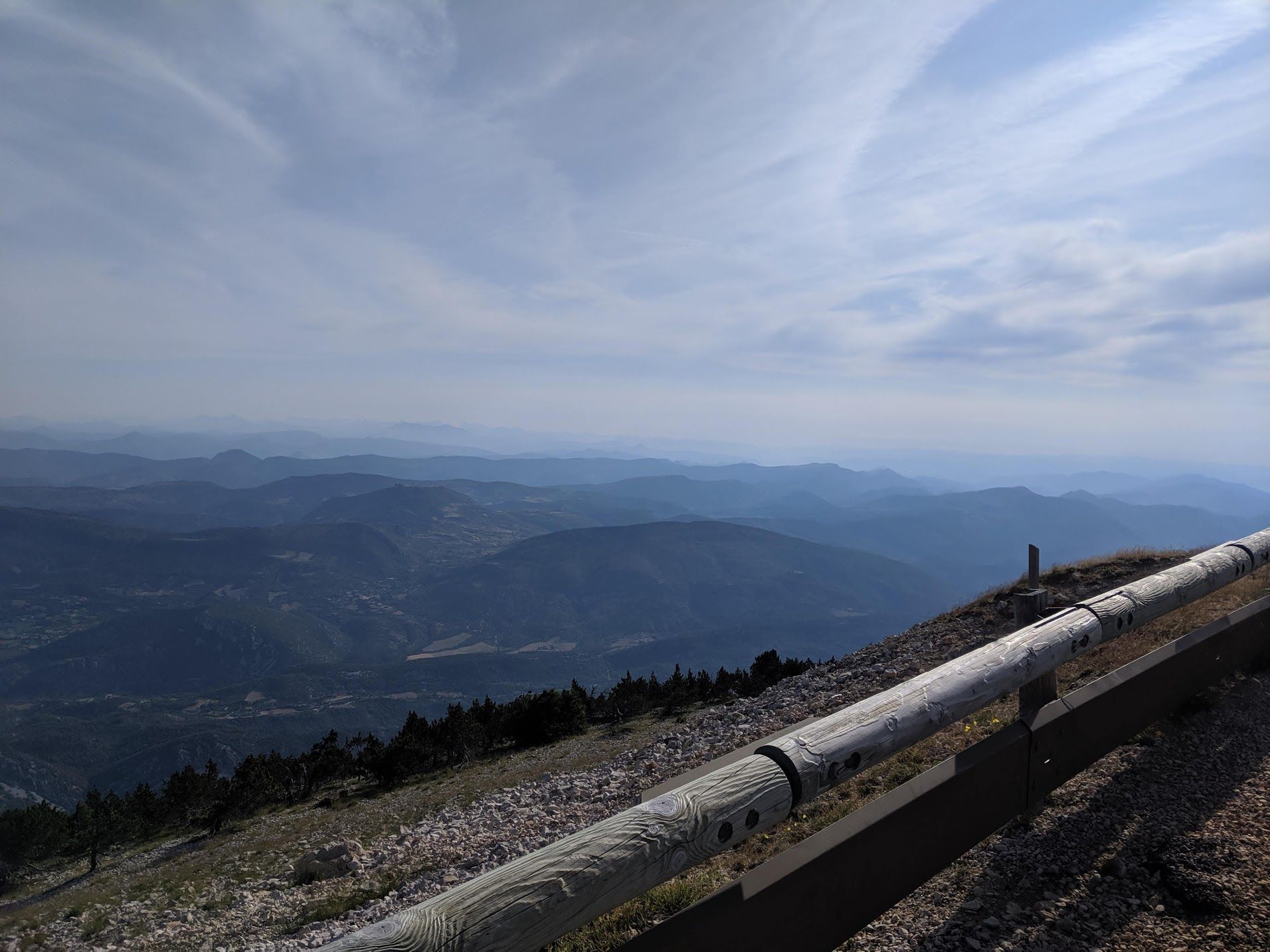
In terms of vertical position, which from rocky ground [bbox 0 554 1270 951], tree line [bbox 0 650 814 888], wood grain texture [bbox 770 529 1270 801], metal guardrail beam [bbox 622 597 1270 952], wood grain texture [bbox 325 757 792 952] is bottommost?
tree line [bbox 0 650 814 888]

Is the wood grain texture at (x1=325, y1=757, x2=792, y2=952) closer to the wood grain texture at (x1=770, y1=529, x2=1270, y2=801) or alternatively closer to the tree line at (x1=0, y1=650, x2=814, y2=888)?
the wood grain texture at (x1=770, y1=529, x2=1270, y2=801)

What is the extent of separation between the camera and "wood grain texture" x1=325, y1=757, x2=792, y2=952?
85.4 inches

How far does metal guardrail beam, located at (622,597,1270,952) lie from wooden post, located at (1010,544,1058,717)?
0.34 feet

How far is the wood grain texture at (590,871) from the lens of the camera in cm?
217

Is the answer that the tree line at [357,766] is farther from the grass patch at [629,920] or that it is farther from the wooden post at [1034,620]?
the wooden post at [1034,620]

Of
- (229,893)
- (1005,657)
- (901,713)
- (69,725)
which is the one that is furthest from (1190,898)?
(69,725)

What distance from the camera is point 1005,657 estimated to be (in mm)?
4230

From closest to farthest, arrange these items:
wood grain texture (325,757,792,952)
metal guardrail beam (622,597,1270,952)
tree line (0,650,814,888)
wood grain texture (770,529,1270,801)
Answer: wood grain texture (325,757,792,952), metal guardrail beam (622,597,1270,952), wood grain texture (770,529,1270,801), tree line (0,650,814,888)

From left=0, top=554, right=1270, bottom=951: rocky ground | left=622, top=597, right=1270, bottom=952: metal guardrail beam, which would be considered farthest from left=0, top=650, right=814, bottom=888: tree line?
left=622, top=597, right=1270, bottom=952: metal guardrail beam

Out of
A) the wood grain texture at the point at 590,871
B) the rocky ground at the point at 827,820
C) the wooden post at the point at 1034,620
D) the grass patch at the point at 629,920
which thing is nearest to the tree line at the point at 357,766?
the rocky ground at the point at 827,820

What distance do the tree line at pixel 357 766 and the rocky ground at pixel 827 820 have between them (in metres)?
4.50

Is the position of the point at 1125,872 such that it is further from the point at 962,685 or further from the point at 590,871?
the point at 590,871

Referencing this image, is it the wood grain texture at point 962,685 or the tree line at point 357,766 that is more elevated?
the wood grain texture at point 962,685

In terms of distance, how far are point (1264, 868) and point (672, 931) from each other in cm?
439
